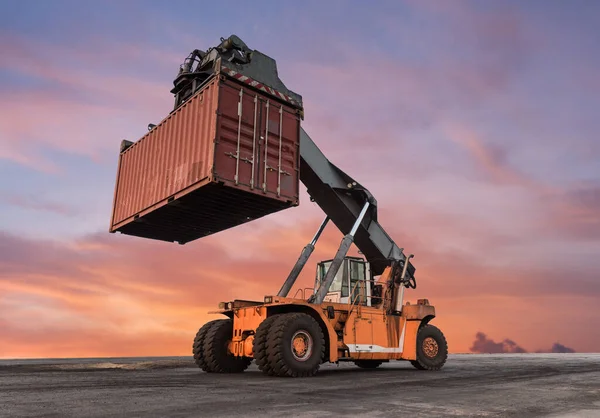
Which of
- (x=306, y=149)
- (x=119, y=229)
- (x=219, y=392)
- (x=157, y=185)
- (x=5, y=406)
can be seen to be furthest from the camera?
(x=119, y=229)

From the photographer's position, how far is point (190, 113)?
11.7 m

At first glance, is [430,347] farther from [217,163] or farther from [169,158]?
[169,158]

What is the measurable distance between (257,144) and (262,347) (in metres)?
4.45

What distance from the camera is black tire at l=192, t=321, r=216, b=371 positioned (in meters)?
12.4

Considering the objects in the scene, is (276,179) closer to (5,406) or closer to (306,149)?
(306,149)

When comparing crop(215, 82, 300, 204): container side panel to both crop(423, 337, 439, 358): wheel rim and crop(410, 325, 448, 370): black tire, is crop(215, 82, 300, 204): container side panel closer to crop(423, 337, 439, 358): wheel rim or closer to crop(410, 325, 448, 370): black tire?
crop(410, 325, 448, 370): black tire

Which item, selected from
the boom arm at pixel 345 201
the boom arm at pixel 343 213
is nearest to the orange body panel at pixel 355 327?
the boom arm at pixel 343 213

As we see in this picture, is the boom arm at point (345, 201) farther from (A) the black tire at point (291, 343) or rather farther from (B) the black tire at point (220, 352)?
(B) the black tire at point (220, 352)

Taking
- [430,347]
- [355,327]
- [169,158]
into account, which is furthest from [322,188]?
[430,347]

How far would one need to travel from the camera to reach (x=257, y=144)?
451 inches

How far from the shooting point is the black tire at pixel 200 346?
12.4 m

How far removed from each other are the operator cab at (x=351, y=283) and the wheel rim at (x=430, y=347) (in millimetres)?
2402

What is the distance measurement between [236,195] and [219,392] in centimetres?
478

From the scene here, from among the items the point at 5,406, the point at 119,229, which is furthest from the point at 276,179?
the point at 5,406
